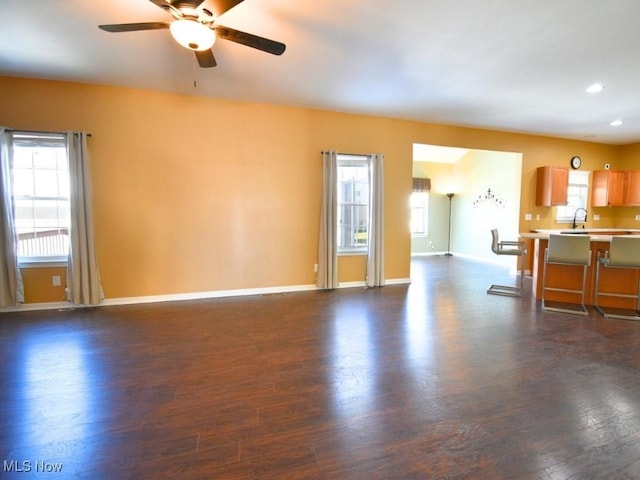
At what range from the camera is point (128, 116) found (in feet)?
13.8

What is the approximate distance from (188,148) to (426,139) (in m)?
3.96

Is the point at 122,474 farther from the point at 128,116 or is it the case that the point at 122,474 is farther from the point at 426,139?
the point at 426,139

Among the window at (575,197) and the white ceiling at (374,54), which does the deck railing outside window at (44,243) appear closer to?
the white ceiling at (374,54)

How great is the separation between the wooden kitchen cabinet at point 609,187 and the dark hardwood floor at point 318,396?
462cm

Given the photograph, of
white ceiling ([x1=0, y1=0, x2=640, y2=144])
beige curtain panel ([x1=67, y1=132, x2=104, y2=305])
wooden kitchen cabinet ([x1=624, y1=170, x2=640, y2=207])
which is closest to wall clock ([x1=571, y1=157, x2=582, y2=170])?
wooden kitchen cabinet ([x1=624, y1=170, x2=640, y2=207])

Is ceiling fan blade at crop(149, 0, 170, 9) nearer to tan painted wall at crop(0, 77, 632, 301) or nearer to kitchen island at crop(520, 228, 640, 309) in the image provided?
tan painted wall at crop(0, 77, 632, 301)

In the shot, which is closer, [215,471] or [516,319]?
[215,471]

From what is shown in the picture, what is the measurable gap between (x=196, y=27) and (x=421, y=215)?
7930 mm

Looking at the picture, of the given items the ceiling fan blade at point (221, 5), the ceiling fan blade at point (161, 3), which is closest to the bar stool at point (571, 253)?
the ceiling fan blade at point (221, 5)

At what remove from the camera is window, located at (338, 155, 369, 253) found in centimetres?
528

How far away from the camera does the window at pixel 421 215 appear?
9.03 m

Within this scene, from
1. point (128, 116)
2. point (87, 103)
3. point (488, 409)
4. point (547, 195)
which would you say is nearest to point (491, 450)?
point (488, 409)

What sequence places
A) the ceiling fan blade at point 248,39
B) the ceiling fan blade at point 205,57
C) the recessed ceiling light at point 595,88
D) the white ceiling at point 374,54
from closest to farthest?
the ceiling fan blade at point 248,39, the white ceiling at point 374,54, the ceiling fan blade at point 205,57, the recessed ceiling light at point 595,88
